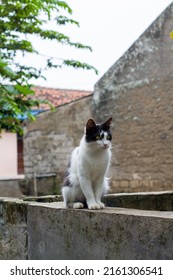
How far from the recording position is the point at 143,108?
1024 cm

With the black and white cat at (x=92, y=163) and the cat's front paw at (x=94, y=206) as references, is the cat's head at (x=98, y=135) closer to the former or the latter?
the black and white cat at (x=92, y=163)

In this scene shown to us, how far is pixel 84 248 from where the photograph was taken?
3365 mm

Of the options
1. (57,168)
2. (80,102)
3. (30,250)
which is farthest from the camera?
(57,168)

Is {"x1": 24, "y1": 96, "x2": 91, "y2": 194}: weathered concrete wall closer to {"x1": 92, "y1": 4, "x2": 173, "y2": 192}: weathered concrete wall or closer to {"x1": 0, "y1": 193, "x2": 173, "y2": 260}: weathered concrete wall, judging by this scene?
{"x1": 92, "y1": 4, "x2": 173, "y2": 192}: weathered concrete wall

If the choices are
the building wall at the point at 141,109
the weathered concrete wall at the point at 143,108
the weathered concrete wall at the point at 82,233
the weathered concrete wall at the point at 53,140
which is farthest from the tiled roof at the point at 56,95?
the weathered concrete wall at the point at 82,233

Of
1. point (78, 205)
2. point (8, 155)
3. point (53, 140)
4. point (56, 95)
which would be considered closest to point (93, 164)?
point (78, 205)

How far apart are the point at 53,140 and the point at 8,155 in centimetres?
1039

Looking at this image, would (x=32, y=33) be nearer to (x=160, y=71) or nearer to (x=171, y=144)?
(x=160, y=71)

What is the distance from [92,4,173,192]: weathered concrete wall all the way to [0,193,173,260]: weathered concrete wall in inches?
210

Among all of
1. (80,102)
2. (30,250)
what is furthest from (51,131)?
(30,250)

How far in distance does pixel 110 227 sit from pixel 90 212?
248 mm

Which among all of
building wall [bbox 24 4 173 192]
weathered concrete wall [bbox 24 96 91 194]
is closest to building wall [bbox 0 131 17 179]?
weathered concrete wall [bbox 24 96 91 194]

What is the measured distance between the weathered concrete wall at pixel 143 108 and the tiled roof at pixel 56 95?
9.91m

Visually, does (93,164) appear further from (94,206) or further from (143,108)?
(143,108)
